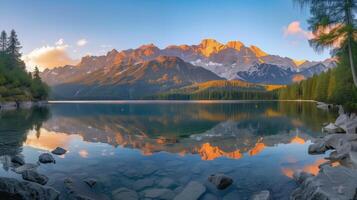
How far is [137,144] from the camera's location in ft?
100

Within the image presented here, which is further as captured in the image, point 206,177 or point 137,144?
point 137,144

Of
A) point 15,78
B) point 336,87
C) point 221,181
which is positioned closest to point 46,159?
point 221,181

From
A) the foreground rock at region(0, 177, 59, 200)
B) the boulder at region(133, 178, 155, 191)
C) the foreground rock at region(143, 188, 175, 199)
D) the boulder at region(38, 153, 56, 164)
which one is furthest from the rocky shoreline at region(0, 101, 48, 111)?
the foreground rock at region(143, 188, 175, 199)

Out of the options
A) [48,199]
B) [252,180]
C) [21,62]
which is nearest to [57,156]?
[48,199]

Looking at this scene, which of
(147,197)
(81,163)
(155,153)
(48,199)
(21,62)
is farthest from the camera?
(21,62)

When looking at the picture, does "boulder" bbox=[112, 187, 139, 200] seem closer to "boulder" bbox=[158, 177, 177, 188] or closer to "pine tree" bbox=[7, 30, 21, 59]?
"boulder" bbox=[158, 177, 177, 188]

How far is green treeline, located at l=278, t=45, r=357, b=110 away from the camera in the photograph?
4582 centimetres

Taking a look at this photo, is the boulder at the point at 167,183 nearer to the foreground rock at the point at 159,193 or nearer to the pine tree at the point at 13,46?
the foreground rock at the point at 159,193

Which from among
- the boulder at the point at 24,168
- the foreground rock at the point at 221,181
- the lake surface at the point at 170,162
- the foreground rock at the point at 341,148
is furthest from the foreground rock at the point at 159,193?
the foreground rock at the point at 341,148

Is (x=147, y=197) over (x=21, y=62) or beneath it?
beneath

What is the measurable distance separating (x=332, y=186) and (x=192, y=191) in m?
7.28

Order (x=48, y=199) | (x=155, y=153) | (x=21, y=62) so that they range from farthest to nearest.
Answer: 1. (x=21, y=62)
2. (x=155, y=153)
3. (x=48, y=199)

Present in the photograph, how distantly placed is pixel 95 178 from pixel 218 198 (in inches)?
341

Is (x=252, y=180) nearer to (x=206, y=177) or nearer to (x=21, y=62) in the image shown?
(x=206, y=177)
